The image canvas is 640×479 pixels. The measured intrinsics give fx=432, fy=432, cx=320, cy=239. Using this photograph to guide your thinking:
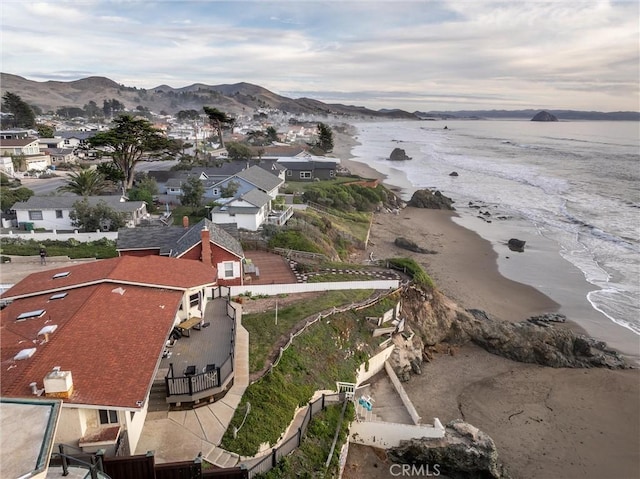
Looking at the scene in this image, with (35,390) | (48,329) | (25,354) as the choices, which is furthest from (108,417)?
(48,329)

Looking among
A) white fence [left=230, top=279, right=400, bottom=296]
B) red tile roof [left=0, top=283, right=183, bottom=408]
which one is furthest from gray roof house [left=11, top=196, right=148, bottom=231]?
red tile roof [left=0, top=283, right=183, bottom=408]

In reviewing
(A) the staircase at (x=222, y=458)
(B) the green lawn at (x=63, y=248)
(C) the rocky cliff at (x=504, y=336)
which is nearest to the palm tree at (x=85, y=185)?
(B) the green lawn at (x=63, y=248)

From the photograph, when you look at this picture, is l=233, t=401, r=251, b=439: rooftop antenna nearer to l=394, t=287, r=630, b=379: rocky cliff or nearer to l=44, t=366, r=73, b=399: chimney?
l=44, t=366, r=73, b=399: chimney

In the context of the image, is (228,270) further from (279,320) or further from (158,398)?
(158,398)

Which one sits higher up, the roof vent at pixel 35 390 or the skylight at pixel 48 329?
the skylight at pixel 48 329

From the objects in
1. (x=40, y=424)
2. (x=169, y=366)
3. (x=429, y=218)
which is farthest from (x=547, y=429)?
(x=429, y=218)

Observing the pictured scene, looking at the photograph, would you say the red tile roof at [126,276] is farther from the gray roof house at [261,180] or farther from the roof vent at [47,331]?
the gray roof house at [261,180]

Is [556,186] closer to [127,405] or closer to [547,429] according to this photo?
[547,429]
